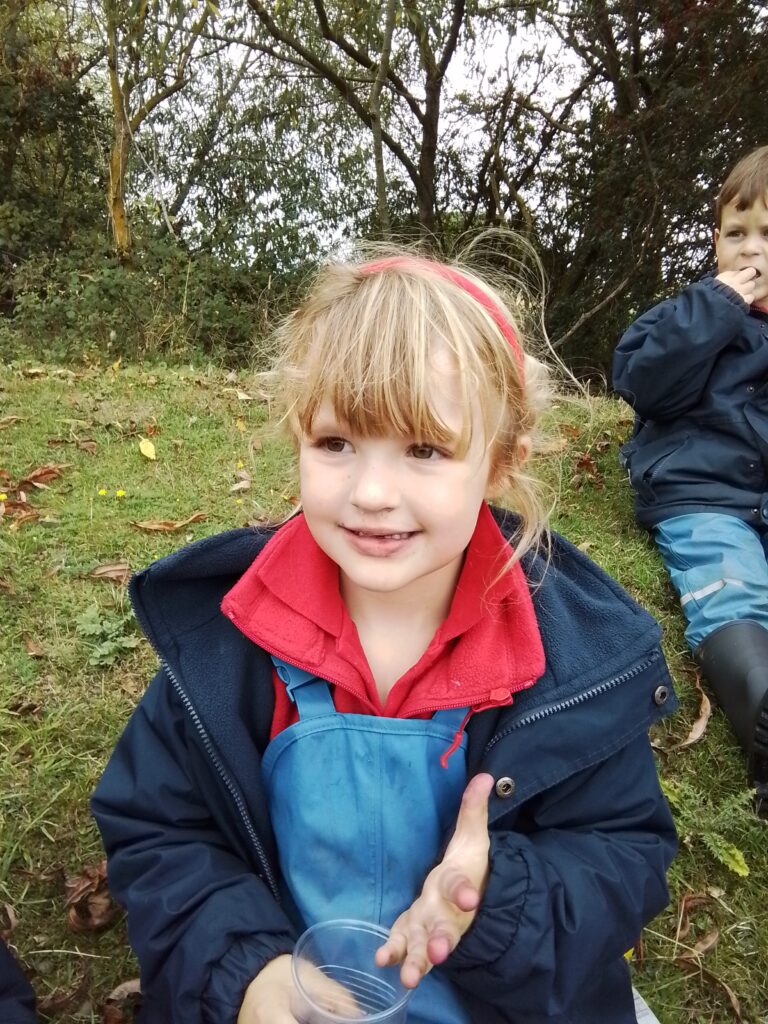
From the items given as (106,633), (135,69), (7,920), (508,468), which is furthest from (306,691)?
(135,69)

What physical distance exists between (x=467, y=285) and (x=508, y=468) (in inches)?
14.9

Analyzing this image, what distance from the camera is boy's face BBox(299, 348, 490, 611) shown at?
4.33ft

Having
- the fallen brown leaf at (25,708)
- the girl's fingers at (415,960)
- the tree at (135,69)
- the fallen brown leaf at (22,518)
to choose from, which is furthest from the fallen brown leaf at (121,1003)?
the tree at (135,69)

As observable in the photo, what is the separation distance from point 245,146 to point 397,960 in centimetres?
1218

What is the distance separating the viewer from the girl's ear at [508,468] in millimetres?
1541

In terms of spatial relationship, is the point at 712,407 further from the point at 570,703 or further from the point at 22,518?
the point at 22,518

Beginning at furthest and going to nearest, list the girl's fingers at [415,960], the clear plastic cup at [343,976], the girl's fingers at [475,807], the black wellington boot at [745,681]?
the black wellington boot at [745,681]
the girl's fingers at [475,807]
the clear plastic cup at [343,976]
the girl's fingers at [415,960]

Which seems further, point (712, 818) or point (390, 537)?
point (712, 818)

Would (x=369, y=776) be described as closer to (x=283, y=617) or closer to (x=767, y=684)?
(x=283, y=617)

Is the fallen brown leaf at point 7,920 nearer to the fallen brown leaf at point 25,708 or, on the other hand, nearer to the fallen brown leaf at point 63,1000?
the fallen brown leaf at point 63,1000

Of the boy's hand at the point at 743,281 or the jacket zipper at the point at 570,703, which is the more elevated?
the boy's hand at the point at 743,281

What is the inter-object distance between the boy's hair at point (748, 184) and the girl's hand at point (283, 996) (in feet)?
10.5

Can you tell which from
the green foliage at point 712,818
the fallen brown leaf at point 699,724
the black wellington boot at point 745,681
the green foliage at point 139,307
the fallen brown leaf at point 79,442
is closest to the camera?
the green foliage at point 712,818

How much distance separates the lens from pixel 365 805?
1417 mm
